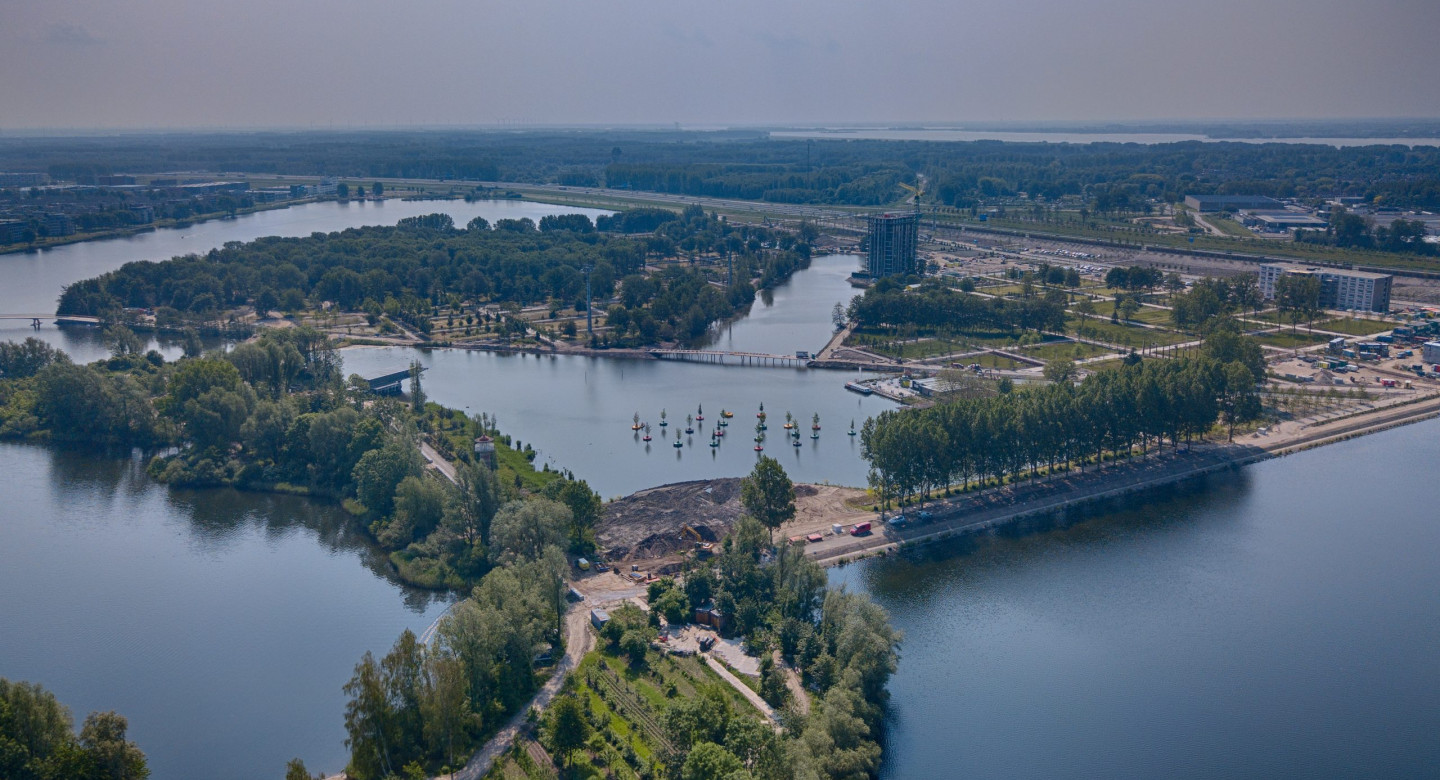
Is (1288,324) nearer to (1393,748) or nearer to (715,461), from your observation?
(715,461)

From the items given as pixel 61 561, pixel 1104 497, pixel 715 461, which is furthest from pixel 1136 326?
pixel 61 561

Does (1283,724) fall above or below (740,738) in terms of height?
below

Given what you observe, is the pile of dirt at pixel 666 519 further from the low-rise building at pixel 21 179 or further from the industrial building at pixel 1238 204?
the low-rise building at pixel 21 179

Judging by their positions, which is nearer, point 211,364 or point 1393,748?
point 1393,748

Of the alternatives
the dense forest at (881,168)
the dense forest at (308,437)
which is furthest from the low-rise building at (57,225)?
the dense forest at (308,437)

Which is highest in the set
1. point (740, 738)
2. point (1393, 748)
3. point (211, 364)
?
point (211, 364)

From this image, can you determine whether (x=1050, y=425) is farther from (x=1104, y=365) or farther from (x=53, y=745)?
(x=53, y=745)
